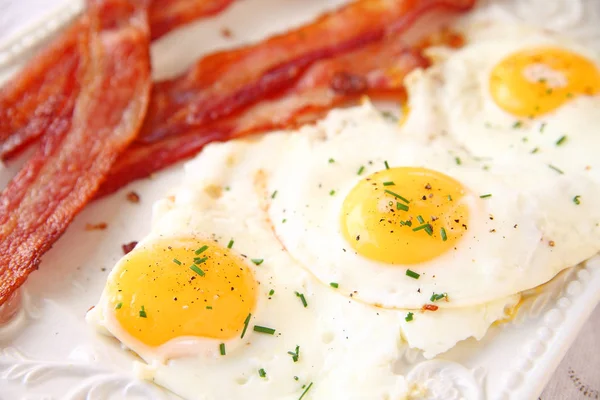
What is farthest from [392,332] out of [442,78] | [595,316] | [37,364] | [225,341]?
[442,78]

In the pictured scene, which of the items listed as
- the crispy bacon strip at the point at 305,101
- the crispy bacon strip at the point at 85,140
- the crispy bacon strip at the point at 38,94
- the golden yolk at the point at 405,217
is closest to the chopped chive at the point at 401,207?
the golden yolk at the point at 405,217

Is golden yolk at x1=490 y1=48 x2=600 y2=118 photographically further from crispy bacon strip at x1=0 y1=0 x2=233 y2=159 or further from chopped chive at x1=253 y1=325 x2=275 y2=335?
crispy bacon strip at x1=0 y1=0 x2=233 y2=159

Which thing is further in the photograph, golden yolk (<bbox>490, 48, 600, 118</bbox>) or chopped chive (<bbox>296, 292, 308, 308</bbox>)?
golden yolk (<bbox>490, 48, 600, 118</bbox>)

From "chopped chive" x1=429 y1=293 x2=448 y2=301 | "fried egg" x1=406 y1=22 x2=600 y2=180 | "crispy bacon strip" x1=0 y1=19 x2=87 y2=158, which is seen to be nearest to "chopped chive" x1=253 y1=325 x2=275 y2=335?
"chopped chive" x1=429 y1=293 x2=448 y2=301

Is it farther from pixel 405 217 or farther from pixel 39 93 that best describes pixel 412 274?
pixel 39 93

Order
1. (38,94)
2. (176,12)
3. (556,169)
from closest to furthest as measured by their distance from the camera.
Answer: (556,169)
(38,94)
(176,12)

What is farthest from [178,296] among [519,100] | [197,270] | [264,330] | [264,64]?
[519,100]

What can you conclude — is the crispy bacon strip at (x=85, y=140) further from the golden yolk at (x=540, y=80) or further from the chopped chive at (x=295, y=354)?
the golden yolk at (x=540, y=80)
